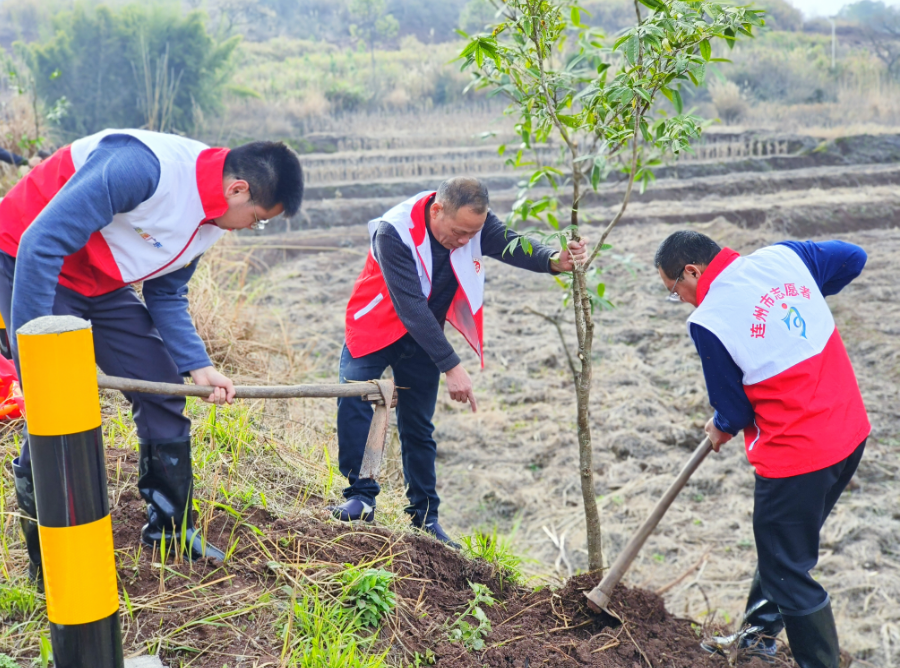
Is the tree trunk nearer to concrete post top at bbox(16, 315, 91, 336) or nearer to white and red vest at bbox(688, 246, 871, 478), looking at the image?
white and red vest at bbox(688, 246, 871, 478)

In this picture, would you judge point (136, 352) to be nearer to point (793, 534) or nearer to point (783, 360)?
point (783, 360)

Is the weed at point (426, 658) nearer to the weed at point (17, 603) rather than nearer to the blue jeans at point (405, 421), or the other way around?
the blue jeans at point (405, 421)

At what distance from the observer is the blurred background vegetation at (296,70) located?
1403 cm

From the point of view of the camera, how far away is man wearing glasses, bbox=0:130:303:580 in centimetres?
192

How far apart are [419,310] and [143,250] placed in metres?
1.01

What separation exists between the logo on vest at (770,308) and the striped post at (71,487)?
1875mm

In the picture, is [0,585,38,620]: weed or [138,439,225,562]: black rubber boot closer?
[0,585,38,620]: weed

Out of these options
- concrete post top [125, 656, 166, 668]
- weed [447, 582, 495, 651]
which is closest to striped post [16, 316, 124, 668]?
concrete post top [125, 656, 166, 668]

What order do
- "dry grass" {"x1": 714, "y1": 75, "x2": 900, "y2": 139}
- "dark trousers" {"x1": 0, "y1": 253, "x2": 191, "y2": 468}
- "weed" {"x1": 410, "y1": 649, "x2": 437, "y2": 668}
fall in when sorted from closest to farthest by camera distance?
1. "weed" {"x1": 410, "y1": 649, "x2": 437, "y2": 668}
2. "dark trousers" {"x1": 0, "y1": 253, "x2": 191, "y2": 468}
3. "dry grass" {"x1": 714, "y1": 75, "x2": 900, "y2": 139}

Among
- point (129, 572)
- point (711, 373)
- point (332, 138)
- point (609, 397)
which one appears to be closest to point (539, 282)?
point (609, 397)

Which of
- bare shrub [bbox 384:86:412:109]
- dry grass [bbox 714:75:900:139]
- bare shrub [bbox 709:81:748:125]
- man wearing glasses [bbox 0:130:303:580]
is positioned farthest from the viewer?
bare shrub [bbox 384:86:412:109]

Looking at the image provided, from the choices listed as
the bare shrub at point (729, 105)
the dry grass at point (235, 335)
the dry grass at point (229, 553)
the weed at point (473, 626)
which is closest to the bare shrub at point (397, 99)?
the bare shrub at point (729, 105)

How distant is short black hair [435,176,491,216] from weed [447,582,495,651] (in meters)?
1.33

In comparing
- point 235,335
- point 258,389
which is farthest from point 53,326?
point 235,335
